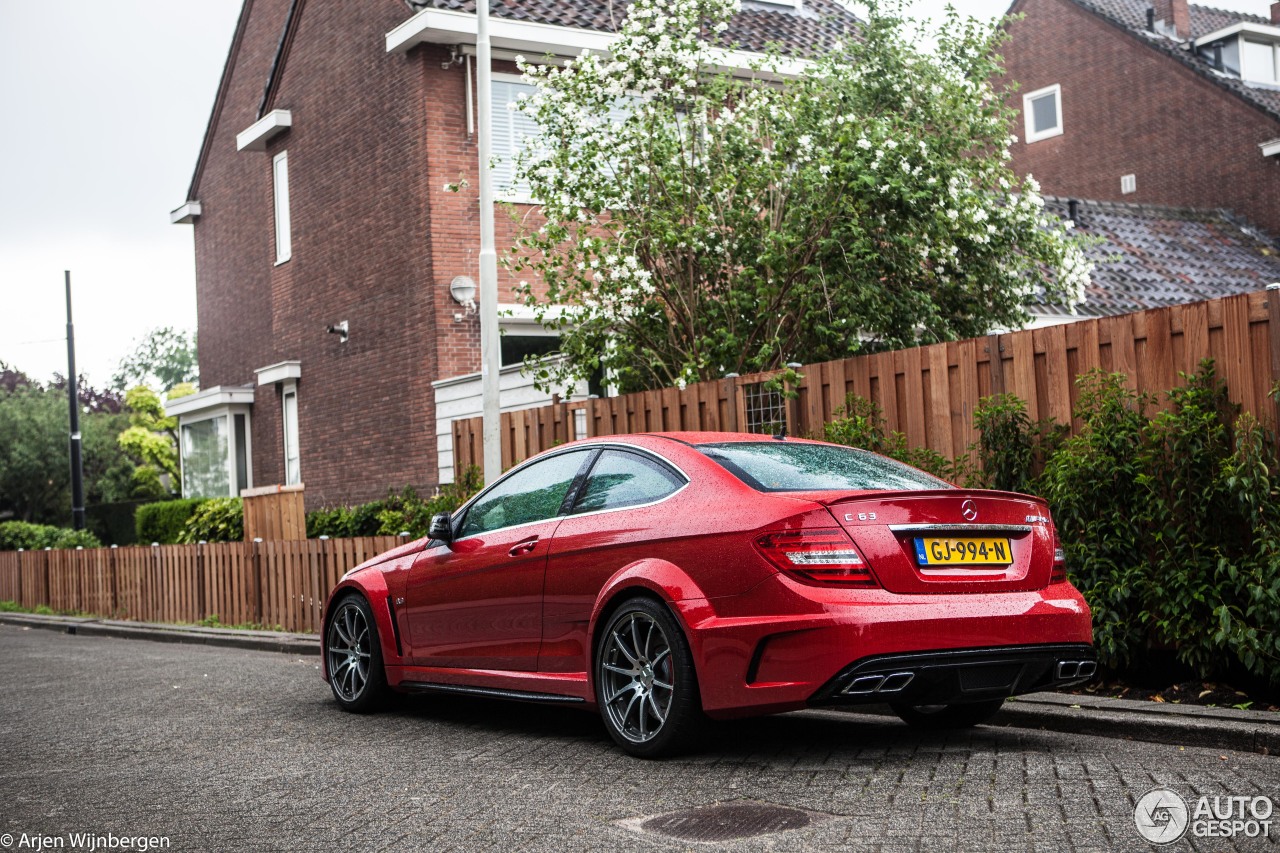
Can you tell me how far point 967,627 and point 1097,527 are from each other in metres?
2.16

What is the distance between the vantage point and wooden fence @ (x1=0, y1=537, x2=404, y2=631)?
15336 millimetres

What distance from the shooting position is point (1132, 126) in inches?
1297

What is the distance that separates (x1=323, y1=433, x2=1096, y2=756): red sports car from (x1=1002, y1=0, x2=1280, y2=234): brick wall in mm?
24576

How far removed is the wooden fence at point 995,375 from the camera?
740 cm

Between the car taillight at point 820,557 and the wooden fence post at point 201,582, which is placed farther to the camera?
the wooden fence post at point 201,582

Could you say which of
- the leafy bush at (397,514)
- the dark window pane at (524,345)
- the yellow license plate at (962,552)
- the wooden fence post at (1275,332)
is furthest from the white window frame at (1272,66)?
the yellow license plate at (962,552)

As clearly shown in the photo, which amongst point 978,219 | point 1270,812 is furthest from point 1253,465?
point 978,219

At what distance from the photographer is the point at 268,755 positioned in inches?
287

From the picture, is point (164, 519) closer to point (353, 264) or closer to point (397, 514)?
point (353, 264)

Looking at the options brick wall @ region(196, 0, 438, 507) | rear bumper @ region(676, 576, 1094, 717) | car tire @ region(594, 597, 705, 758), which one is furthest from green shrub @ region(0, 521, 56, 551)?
rear bumper @ region(676, 576, 1094, 717)

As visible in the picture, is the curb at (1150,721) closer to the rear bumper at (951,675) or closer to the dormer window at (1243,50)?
the rear bumper at (951,675)

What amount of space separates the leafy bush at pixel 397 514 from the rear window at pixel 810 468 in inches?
231

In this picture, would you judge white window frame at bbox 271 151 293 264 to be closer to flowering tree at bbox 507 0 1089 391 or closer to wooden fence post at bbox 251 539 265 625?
wooden fence post at bbox 251 539 265 625

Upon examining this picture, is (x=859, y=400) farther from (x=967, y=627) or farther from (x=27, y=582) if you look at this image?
(x=27, y=582)
